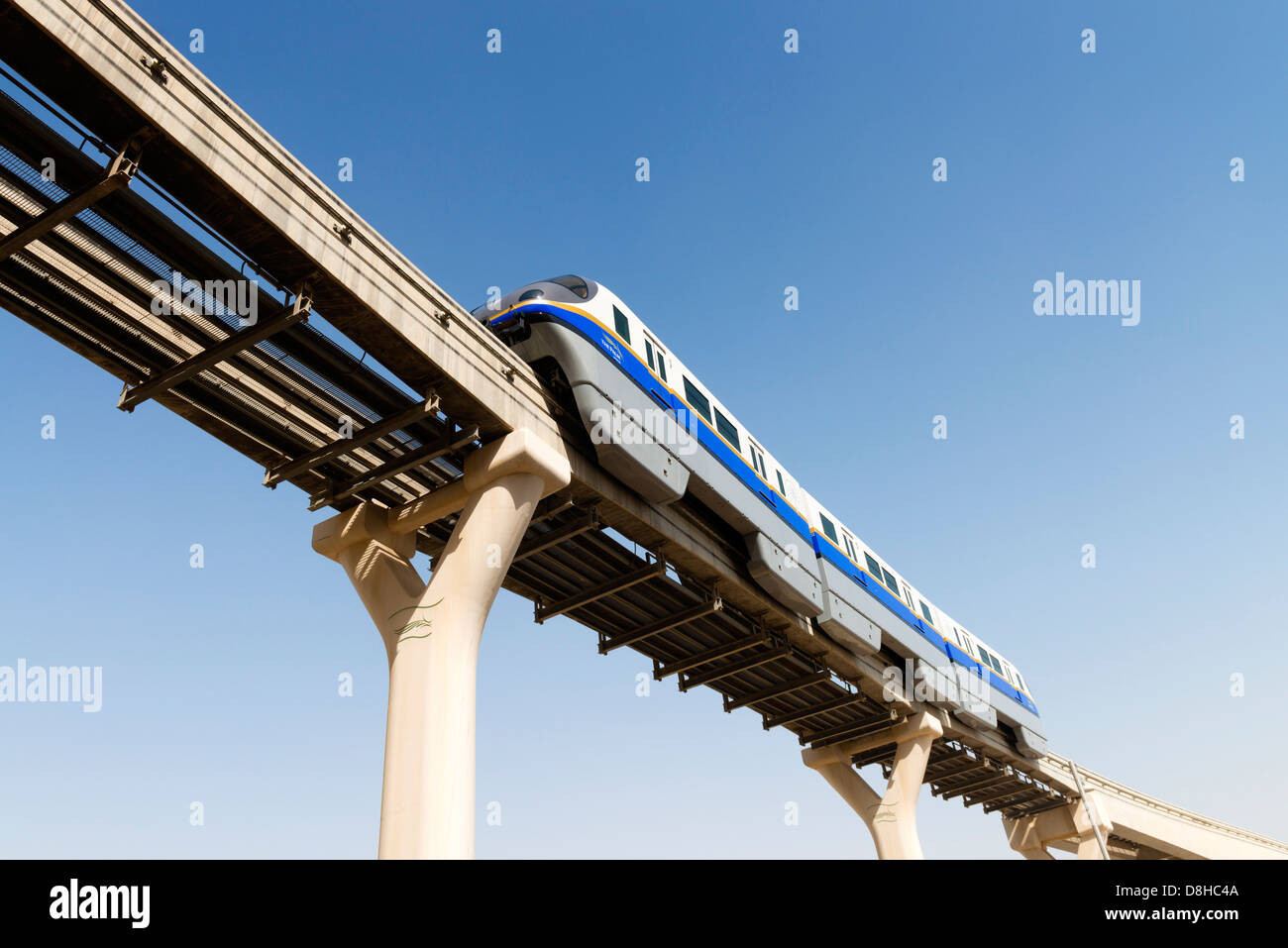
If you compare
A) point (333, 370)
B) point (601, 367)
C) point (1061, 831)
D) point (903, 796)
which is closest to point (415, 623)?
point (333, 370)

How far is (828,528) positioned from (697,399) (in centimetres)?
840

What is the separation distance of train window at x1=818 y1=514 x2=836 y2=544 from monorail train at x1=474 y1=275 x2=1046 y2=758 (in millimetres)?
68

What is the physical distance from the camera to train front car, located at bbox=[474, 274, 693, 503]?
57.7ft

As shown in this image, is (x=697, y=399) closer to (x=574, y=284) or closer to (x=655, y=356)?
(x=655, y=356)

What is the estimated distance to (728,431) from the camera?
23172 millimetres

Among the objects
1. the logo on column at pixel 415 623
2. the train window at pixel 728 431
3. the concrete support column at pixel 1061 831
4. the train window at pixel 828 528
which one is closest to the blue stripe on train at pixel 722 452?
the train window at pixel 728 431

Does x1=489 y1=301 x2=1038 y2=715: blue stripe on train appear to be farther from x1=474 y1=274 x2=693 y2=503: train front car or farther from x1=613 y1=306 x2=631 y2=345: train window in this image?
A: x1=613 y1=306 x2=631 y2=345: train window

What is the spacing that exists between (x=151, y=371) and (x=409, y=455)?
4.20m

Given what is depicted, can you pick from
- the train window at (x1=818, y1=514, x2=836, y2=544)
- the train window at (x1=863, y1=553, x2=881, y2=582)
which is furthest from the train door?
the train window at (x1=863, y1=553, x2=881, y2=582)

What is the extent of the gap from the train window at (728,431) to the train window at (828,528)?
5.75 metres

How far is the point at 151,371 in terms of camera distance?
47.8 ft

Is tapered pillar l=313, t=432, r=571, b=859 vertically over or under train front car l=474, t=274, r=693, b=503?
under

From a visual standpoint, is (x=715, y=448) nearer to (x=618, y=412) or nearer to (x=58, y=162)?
(x=618, y=412)
